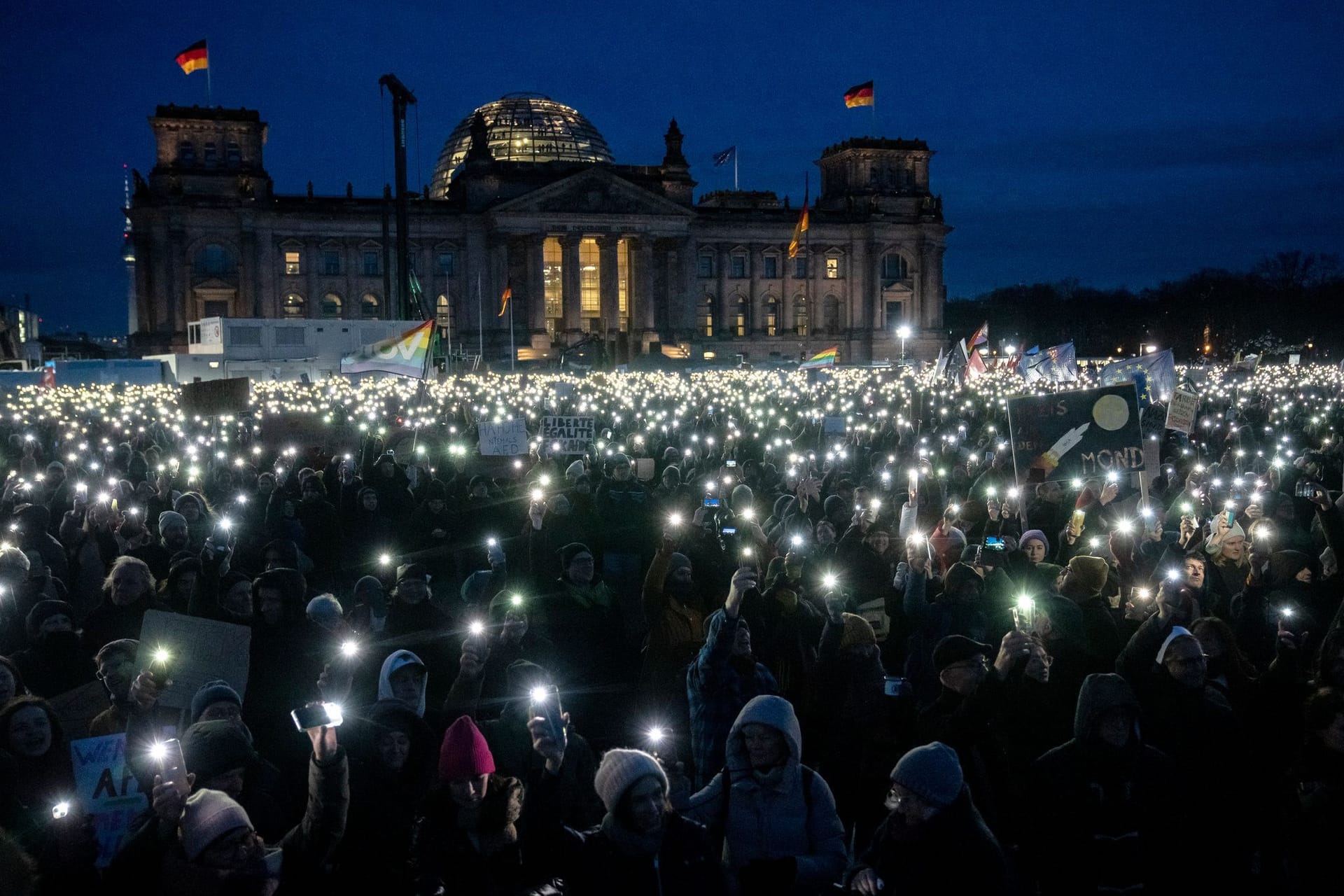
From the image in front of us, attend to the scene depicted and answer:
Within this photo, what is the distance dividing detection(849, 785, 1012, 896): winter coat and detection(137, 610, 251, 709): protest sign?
3.40 m

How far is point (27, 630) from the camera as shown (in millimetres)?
6234

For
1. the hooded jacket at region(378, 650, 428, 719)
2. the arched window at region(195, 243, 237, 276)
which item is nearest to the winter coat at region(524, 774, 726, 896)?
the hooded jacket at region(378, 650, 428, 719)

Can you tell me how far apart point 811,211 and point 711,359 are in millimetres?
15942

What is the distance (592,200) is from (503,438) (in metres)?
59.7

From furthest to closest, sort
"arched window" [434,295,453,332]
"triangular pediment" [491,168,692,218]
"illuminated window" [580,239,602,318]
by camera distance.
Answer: "illuminated window" [580,239,602,318]
"arched window" [434,295,453,332]
"triangular pediment" [491,168,692,218]

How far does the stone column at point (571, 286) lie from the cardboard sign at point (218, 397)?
5488cm

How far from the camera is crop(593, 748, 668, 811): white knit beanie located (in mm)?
3561

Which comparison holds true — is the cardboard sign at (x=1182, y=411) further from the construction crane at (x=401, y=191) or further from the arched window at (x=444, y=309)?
the arched window at (x=444, y=309)

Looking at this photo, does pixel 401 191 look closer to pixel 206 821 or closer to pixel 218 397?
pixel 218 397

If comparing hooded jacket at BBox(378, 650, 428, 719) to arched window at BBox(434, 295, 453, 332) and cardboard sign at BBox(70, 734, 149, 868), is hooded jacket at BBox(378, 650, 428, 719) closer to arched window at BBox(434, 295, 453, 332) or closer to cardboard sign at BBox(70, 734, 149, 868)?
cardboard sign at BBox(70, 734, 149, 868)

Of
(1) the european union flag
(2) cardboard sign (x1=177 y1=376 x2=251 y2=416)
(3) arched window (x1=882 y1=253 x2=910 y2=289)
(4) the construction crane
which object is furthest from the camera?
(3) arched window (x1=882 y1=253 x2=910 y2=289)

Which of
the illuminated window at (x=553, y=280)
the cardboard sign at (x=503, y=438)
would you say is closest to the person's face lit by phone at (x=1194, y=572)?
the cardboard sign at (x=503, y=438)

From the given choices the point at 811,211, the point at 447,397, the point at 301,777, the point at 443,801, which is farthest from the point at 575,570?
the point at 811,211

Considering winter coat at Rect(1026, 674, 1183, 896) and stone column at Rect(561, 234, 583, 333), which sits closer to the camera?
winter coat at Rect(1026, 674, 1183, 896)
